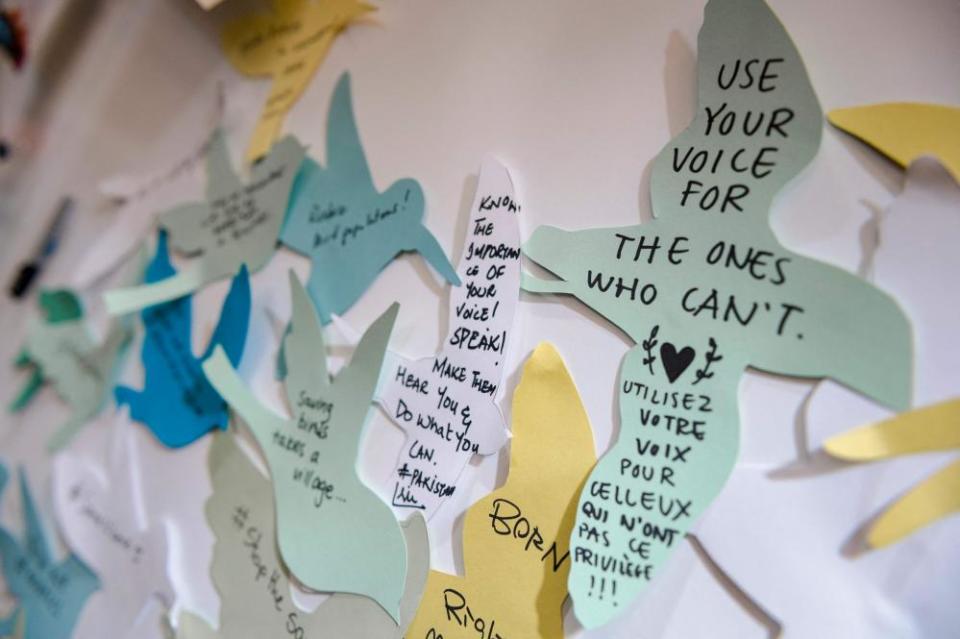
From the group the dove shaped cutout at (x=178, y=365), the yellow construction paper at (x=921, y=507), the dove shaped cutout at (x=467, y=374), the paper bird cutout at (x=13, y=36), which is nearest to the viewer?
the yellow construction paper at (x=921, y=507)

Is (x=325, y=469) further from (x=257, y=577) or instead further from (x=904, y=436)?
(x=904, y=436)

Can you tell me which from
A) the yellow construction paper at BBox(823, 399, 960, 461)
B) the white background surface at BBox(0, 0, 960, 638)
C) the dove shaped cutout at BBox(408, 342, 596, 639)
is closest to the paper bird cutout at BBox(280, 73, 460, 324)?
the white background surface at BBox(0, 0, 960, 638)

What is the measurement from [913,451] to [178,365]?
2.13 ft

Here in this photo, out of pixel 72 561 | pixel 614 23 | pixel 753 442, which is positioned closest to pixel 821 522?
pixel 753 442

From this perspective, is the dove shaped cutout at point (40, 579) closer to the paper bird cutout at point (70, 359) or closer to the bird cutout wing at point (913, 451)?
the paper bird cutout at point (70, 359)

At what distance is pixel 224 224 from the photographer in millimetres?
688

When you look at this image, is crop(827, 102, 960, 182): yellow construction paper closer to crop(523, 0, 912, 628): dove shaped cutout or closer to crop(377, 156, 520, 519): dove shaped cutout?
crop(523, 0, 912, 628): dove shaped cutout

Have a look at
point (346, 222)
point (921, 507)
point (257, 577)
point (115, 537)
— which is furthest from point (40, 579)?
point (921, 507)

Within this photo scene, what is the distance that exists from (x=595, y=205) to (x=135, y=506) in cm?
57

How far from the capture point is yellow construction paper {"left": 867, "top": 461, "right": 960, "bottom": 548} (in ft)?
1.05

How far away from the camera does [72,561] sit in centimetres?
73

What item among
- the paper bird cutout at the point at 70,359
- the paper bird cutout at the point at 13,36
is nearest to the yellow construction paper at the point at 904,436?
the paper bird cutout at the point at 70,359

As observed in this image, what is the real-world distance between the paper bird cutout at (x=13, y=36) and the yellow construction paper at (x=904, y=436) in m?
1.15

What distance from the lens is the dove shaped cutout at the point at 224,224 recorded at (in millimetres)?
642
